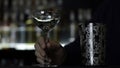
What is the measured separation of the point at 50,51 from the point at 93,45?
0.29m

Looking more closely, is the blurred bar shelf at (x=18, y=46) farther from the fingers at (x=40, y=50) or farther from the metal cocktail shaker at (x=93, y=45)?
the metal cocktail shaker at (x=93, y=45)

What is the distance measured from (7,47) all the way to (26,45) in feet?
0.52

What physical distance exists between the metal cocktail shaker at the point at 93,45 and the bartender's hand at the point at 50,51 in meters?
0.19

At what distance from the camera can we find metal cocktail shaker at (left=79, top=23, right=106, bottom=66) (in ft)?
3.58

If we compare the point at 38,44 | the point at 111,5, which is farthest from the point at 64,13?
the point at 38,44

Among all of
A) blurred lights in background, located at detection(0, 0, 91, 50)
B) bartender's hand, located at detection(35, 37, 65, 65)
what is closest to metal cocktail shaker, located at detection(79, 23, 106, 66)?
bartender's hand, located at detection(35, 37, 65, 65)

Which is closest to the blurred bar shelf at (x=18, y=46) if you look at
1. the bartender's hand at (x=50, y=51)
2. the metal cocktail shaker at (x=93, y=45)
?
the bartender's hand at (x=50, y=51)

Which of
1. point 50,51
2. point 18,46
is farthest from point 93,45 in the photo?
point 18,46

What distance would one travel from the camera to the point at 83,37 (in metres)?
1.11

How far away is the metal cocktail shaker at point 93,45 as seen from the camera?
109 cm

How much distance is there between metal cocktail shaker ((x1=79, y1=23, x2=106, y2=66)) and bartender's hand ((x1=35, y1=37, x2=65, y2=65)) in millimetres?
186

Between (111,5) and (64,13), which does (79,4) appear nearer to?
(64,13)

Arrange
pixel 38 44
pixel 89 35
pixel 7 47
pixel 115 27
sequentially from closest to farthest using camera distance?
pixel 89 35 → pixel 38 44 → pixel 115 27 → pixel 7 47

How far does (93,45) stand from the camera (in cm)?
109
